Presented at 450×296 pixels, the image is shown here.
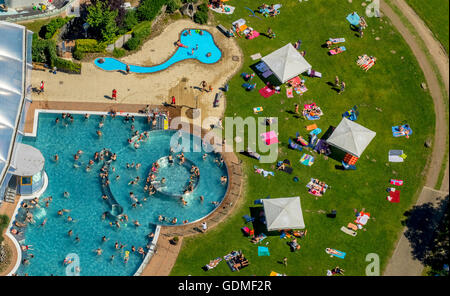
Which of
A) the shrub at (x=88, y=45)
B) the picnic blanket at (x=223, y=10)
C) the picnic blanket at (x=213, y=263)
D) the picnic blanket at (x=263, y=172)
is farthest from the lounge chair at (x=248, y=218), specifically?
the picnic blanket at (x=223, y=10)

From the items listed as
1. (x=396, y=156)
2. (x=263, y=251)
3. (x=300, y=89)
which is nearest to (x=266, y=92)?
(x=300, y=89)

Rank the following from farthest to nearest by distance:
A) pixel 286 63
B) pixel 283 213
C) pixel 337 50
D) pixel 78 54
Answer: pixel 337 50
pixel 78 54
pixel 286 63
pixel 283 213

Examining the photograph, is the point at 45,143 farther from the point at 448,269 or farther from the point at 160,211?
the point at 448,269

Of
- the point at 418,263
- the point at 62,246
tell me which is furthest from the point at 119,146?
the point at 418,263

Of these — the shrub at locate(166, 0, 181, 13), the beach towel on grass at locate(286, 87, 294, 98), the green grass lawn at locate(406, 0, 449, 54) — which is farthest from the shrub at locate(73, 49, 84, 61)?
the green grass lawn at locate(406, 0, 449, 54)

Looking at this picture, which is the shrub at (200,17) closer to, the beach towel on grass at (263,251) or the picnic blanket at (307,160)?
the picnic blanket at (307,160)

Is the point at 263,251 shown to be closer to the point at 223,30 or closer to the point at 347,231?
the point at 347,231
